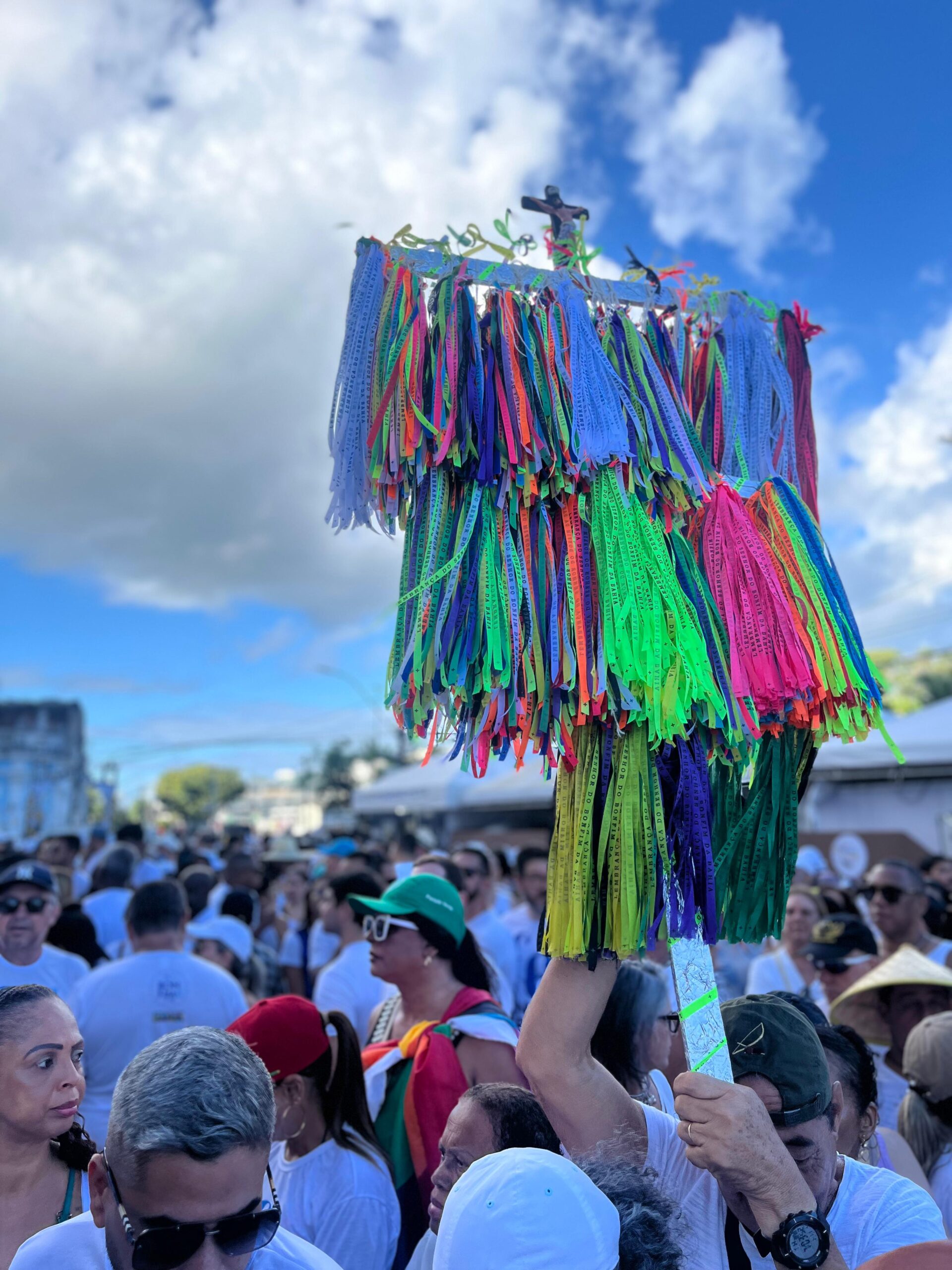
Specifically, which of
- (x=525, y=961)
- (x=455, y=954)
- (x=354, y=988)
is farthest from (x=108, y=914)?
(x=455, y=954)

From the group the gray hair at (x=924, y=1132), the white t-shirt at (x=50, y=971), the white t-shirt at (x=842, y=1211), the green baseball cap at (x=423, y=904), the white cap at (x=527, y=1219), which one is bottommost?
the gray hair at (x=924, y=1132)

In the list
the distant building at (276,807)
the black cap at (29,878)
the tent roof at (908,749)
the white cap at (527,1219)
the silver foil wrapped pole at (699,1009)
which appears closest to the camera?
the white cap at (527,1219)

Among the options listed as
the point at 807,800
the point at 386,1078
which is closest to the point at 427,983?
the point at 386,1078

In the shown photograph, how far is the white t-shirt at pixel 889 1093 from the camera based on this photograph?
10.6ft

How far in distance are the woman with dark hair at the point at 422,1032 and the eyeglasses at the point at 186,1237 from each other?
33.6 inches

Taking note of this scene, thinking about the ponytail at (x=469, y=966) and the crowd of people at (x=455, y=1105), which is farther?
the ponytail at (x=469, y=966)

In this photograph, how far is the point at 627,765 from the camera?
1.49 meters

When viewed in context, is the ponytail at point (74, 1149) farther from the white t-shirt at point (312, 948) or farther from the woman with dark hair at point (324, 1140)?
the white t-shirt at point (312, 948)

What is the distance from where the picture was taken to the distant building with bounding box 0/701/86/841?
17.0 meters

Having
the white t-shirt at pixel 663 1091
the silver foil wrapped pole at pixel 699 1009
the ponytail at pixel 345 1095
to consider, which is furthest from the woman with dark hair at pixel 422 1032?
the silver foil wrapped pole at pixel 699 1009

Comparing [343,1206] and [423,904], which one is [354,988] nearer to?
[423,904]

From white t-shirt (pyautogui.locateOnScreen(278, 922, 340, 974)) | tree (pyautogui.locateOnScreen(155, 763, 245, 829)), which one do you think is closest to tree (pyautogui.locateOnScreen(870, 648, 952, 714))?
white t-shirt (pyautogui.locateOnScreen(278, 922, 340, 974))

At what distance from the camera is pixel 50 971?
403 cm

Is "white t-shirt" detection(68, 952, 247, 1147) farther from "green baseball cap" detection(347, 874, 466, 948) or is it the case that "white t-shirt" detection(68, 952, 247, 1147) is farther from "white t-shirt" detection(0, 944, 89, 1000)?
"green baseball cap" detection(347, 874, 466, 948)
